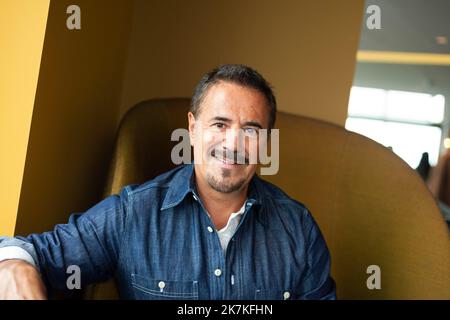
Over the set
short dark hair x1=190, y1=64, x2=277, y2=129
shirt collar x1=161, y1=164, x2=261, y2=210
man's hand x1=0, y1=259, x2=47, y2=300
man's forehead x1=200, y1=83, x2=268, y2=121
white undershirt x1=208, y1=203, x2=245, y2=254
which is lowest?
man's hand x1=0, y1=259, x2=47, y2=300

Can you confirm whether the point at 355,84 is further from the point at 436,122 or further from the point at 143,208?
the point at 143,208

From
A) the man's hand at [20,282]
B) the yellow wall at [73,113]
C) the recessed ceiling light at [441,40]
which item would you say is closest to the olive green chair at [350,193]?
the yellow wall at [73,113]

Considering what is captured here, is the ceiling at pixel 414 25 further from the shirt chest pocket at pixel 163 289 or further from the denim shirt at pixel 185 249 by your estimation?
the shirt chest pocket at pixel 163 289

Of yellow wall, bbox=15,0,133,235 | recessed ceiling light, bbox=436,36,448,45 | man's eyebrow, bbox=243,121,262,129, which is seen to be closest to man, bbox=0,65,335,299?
man's eyebrow, bbox=243,121,262,129

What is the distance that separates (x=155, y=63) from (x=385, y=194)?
99 cm

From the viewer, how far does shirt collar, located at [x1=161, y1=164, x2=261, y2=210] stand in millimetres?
1278

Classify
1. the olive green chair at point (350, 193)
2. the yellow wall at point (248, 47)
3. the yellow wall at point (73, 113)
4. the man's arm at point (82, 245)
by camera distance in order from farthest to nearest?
the yellow wall at point (248, 47) → the olive green chair at point (350, 193) → the yellow wall at point (73, 113) → the man's arm at point (82, 245)

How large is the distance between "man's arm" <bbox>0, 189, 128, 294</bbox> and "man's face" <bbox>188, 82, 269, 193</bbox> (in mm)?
211

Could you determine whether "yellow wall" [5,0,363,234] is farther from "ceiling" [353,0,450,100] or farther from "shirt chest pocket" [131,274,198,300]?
"shirt chest pocket" [131,274,198,300]

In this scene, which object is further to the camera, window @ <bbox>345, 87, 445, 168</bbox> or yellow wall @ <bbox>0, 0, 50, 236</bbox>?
window @ <bbox>345, 87, 445, 168</bbox>

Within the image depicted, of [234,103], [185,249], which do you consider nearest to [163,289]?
[185,249]

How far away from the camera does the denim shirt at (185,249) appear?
3.91 feet

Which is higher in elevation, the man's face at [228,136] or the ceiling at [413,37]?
the ceiling at [413,37]
